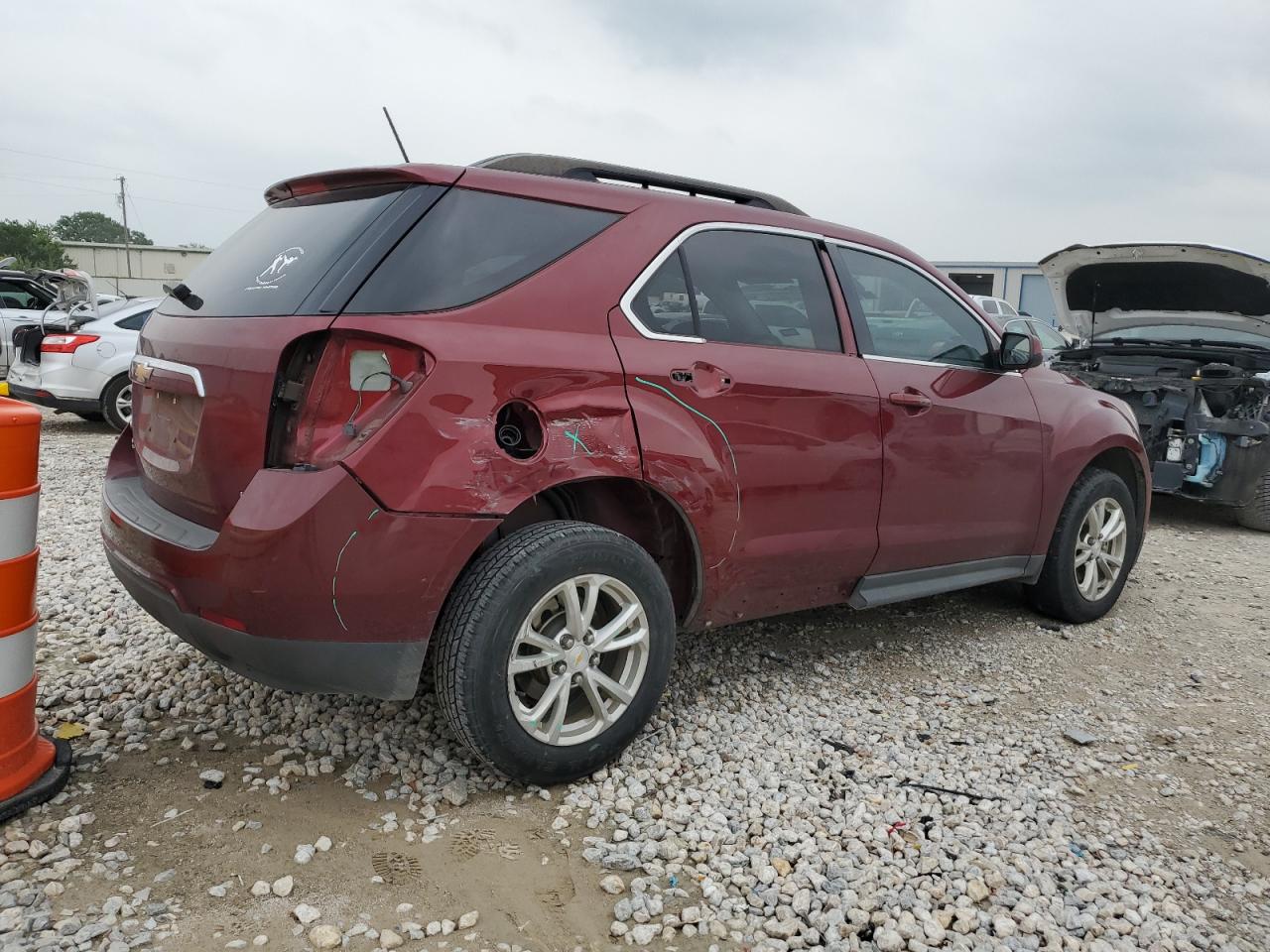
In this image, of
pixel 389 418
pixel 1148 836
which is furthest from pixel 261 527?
pixel 1148 836

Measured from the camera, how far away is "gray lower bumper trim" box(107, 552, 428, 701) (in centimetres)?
246

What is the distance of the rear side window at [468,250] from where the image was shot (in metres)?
2.52

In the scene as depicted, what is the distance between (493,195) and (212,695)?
2.03 m

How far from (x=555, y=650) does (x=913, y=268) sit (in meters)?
2.30

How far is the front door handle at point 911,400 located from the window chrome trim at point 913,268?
23.0 inches

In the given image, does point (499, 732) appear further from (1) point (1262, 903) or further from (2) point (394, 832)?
(1) point (1262, 903)

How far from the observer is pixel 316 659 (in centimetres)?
246

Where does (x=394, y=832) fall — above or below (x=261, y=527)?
below

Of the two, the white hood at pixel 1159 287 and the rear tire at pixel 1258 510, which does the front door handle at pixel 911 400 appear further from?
the rear tire at pixel 1258 510

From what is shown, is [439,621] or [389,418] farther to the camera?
[439,621]

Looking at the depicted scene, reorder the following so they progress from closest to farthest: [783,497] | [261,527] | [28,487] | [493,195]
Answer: [261,527] < [28,487] < [493,195] < [783,497]

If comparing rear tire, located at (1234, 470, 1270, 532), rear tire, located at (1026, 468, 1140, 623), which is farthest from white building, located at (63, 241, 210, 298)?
rear tire, located at (1026, 468, 1140, 623)

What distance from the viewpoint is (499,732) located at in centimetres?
261

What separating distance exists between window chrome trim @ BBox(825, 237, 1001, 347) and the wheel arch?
4.29ft
